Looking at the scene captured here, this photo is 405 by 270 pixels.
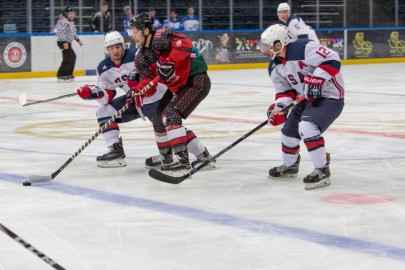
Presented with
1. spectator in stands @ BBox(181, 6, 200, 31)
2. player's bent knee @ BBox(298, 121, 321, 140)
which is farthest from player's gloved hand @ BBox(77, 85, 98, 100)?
spectator in stands @ BBox(181, 6, 200, 31)

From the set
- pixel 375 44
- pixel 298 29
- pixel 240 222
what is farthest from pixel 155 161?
pixel 375 44

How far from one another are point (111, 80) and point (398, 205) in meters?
2.53

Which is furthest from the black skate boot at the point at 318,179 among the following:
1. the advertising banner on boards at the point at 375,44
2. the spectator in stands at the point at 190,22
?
the advertising banner on boards at the point at 375,44

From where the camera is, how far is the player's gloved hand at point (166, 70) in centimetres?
615

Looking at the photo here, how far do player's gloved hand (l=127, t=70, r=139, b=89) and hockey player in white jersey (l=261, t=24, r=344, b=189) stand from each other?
1034 millimetres

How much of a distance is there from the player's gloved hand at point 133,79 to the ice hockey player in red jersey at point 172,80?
0.01m

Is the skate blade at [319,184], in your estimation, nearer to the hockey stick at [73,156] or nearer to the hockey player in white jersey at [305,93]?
the hockey player in white jersey at [305,93]

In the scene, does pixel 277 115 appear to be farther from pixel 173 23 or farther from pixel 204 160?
pixel 173 23

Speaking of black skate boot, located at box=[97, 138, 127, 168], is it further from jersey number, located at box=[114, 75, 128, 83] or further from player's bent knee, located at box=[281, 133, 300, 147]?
player's bent knee, located at box=[281, 133, 300, 147]

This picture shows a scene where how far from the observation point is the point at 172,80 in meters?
6.34

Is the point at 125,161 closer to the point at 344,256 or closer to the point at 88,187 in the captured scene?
the point at 88,187

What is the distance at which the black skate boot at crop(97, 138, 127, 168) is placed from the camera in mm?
6742

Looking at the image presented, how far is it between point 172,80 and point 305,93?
3.35 ft

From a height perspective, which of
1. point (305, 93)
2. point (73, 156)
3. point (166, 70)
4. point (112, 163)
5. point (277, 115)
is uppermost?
point (166, 70)
